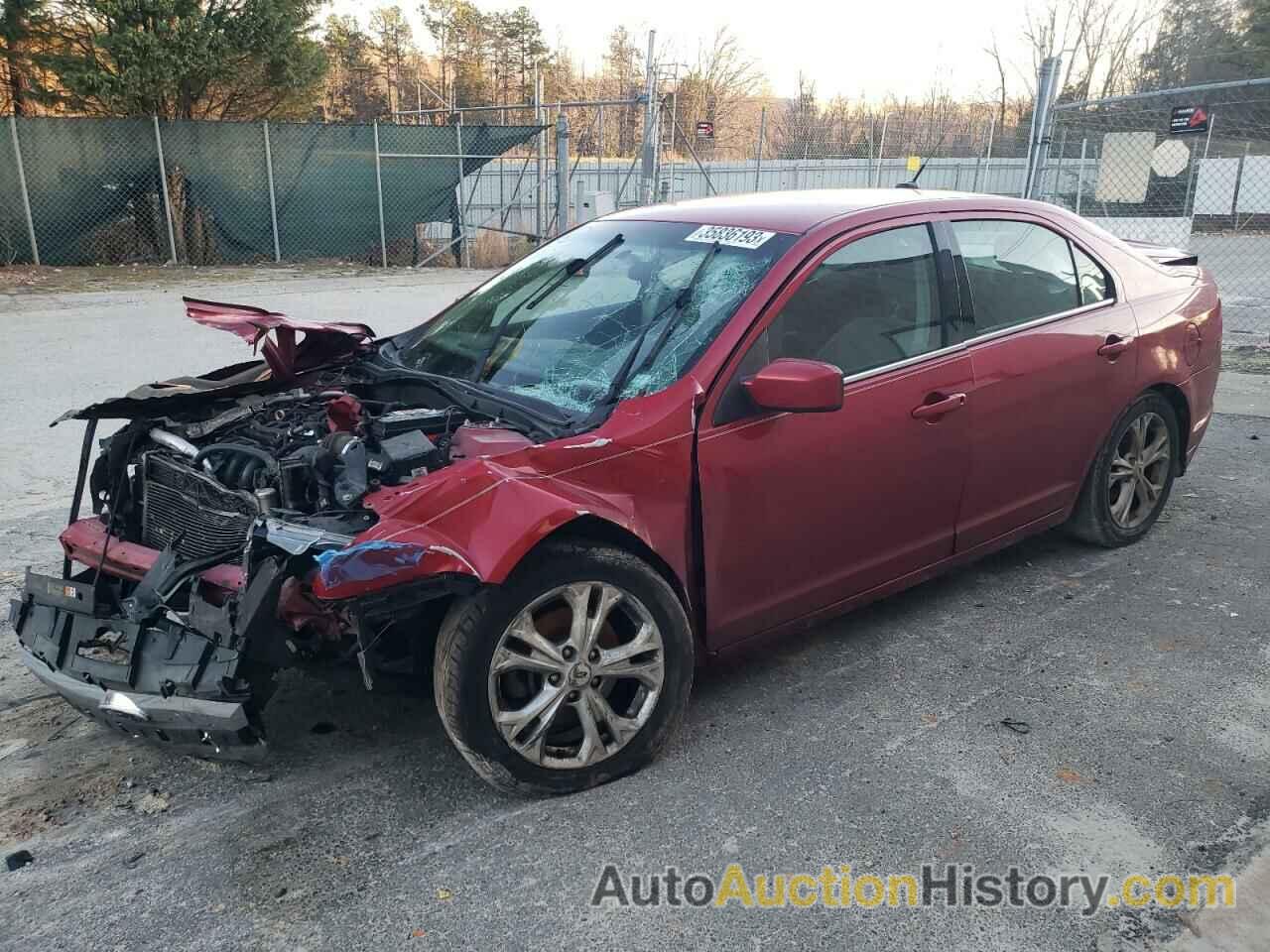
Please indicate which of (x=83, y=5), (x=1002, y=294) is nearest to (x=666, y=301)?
(x=1002, y=294)

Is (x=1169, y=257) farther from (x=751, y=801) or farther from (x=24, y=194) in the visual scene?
(x=24, y=194)

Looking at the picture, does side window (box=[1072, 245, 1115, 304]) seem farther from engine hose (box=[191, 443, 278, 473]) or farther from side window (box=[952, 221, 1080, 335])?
engine hose (box=[191, 443, 278, 473])

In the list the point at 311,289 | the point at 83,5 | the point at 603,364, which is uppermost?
the point at 83,5

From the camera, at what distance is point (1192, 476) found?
6125mm

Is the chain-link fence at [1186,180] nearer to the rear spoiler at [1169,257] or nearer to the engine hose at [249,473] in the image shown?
the rear spoiler at [1169,257]

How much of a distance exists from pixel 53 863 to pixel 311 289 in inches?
503

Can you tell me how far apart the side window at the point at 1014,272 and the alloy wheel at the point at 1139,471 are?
79 cm

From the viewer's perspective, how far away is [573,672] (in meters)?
2.91

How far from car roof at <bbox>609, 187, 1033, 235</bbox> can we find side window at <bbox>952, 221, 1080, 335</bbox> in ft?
0.47

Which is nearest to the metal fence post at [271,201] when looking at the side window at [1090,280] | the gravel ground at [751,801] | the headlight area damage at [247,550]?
the gravel ground at [751,801]

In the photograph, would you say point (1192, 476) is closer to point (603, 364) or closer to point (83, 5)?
point (603, 364)

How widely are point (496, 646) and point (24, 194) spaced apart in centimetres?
1623

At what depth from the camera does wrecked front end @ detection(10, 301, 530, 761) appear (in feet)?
8.75

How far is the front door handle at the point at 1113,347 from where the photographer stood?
4.32 metres
